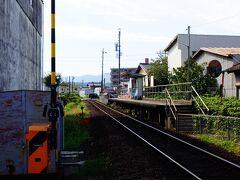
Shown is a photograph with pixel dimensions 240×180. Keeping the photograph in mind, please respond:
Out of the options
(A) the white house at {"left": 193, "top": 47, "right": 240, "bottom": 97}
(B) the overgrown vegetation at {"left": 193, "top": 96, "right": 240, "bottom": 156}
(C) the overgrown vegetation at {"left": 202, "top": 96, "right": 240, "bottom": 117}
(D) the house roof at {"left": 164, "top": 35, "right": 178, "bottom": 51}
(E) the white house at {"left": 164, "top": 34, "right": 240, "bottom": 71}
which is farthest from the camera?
(D) the house roof at {"left": 164, "top": 35, "right": 178, "bottom": 51}

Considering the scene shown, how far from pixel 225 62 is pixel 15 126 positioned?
31.2 m

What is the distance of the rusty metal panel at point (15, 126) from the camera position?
34.7ft

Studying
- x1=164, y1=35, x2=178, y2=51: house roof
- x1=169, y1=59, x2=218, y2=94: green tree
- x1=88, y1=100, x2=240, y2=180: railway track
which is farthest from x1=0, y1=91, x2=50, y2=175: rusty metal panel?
x1=164, y1=35, x2=178, y2=51: house roof

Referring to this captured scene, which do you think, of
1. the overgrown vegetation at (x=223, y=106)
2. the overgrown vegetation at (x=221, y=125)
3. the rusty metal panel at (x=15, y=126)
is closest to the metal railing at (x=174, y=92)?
the overgrown vegetation at (x=221, y=125)

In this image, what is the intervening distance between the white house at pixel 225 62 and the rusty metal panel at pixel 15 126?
73.9ft

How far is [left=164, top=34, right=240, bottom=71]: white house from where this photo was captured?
56.4m

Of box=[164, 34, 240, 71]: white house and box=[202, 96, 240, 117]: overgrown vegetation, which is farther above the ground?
box=[164, 34, 240, 71]: white house

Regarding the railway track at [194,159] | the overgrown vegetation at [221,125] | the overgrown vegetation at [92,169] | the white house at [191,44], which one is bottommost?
the railway track at [194,159]

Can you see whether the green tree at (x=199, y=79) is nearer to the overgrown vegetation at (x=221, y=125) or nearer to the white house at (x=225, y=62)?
the white house at (x=225, y=62)

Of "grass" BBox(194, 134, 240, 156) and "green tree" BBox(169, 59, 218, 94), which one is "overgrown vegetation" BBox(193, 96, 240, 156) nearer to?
"grass" BBox(194, 134, 240, 156)

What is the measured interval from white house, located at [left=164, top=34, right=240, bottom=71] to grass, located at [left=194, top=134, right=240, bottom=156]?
3495 cm

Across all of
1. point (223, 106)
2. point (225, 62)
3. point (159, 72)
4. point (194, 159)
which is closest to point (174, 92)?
point (225, 62)

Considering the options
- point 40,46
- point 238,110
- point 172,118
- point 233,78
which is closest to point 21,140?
point 238,110

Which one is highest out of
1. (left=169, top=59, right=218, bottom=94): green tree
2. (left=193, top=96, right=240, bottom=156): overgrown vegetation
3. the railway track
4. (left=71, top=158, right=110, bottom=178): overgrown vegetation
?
(left=169, top=59, right=218, bottom=94): green tree
